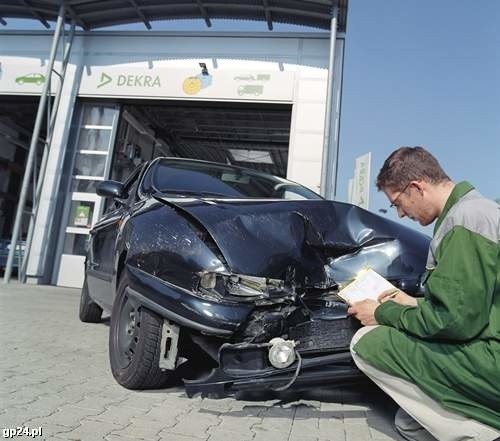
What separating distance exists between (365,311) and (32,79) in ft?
38.9

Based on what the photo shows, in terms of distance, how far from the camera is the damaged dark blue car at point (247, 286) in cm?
229

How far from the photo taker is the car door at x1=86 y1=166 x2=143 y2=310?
3.75m

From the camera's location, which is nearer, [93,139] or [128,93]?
[128,93]

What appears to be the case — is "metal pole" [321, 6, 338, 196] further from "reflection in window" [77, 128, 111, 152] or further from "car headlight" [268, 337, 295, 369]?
"car headlight" [268, 337, 295, 369]

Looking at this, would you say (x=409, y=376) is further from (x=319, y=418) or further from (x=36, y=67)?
(x=36, y=67)

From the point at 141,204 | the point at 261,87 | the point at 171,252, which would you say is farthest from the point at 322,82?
the point at 171,252

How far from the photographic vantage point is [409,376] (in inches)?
79.0

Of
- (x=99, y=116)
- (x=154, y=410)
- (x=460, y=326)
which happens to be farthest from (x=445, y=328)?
(x=99, y=116)

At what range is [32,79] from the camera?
38.4 feet

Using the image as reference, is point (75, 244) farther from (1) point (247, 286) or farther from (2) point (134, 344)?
(1) point (247, 286)

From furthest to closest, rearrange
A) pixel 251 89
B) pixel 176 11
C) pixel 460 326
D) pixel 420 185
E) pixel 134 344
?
pixel 176 11 < pixel 251 89 < pixel 134 344 < pixel 420 185 < pixel 460 326

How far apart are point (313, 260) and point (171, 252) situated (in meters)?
0.79

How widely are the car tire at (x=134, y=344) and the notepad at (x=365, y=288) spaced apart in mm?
1014

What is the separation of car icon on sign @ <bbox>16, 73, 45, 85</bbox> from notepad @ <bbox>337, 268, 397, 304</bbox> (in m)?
11.4
